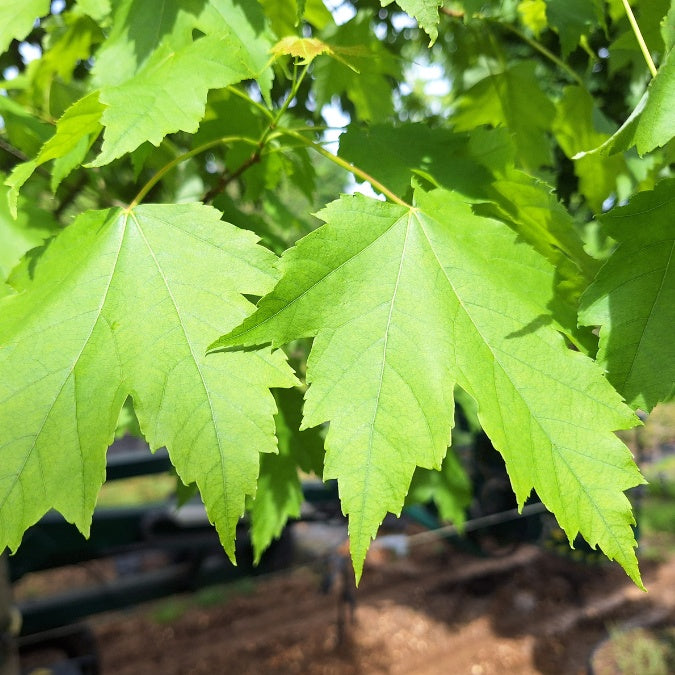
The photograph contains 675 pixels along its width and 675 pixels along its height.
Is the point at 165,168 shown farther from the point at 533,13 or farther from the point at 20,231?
the point at 533,13

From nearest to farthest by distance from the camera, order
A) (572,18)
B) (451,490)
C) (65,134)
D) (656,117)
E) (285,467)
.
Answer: (656,117) < (65,134) < (572,18) < (285,467) < (451,490)

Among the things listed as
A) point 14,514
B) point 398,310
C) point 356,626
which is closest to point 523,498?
point 398,310

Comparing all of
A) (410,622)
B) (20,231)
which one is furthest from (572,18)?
(410,622)

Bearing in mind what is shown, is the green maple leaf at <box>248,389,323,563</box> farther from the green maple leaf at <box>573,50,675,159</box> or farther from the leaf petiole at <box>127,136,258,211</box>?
the green maple leaf at <box>573,50,675,159</box>

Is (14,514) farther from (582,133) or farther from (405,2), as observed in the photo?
(582,133)

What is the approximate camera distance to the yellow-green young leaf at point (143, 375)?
552 mm

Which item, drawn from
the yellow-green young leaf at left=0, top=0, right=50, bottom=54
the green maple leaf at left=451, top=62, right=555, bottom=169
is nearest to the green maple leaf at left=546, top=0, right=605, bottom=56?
the green maple leaf at left=451, top=62, right=555, bottom=169

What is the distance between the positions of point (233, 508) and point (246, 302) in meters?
0.18

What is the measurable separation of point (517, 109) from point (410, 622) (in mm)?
3725

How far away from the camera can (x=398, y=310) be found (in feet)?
1.99

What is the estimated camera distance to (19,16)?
2.60 feet

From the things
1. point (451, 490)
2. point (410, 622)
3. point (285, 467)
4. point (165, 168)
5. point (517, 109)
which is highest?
point (165, 168)

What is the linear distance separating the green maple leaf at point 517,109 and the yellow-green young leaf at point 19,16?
59cm

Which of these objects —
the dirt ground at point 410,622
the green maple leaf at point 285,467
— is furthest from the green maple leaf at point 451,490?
the dirt ground at point 410,622
